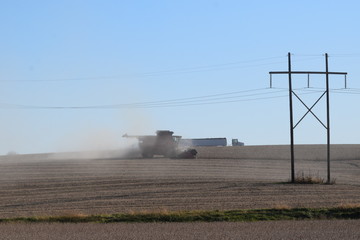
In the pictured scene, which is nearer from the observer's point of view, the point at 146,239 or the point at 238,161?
the point at 146,239

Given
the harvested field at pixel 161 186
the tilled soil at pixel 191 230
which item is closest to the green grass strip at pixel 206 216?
the tilled soil at pixel 191 230

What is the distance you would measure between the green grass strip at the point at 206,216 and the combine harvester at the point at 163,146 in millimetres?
40014

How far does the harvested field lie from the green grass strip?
2.31 meters

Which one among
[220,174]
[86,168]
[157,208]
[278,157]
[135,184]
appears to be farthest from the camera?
[278,157]

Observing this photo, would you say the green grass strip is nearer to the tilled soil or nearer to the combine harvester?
the tilled soil

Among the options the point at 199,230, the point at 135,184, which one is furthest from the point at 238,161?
the point at 199,230

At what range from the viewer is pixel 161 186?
164 ft

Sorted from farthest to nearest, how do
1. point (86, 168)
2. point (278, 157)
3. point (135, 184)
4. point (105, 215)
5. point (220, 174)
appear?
1. point (278, 157)
2. point (86, 168)
3. point (220, 174)
4. point (135, 184)
5. point (105, 215)

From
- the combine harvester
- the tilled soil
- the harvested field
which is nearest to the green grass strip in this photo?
the tilled soil

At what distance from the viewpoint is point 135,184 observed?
169ft

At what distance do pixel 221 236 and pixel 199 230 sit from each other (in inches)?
89.2

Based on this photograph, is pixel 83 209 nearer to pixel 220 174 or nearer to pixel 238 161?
pixel 220 174

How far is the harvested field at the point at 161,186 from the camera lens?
3984cm

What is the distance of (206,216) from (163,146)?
4235 centimetres
